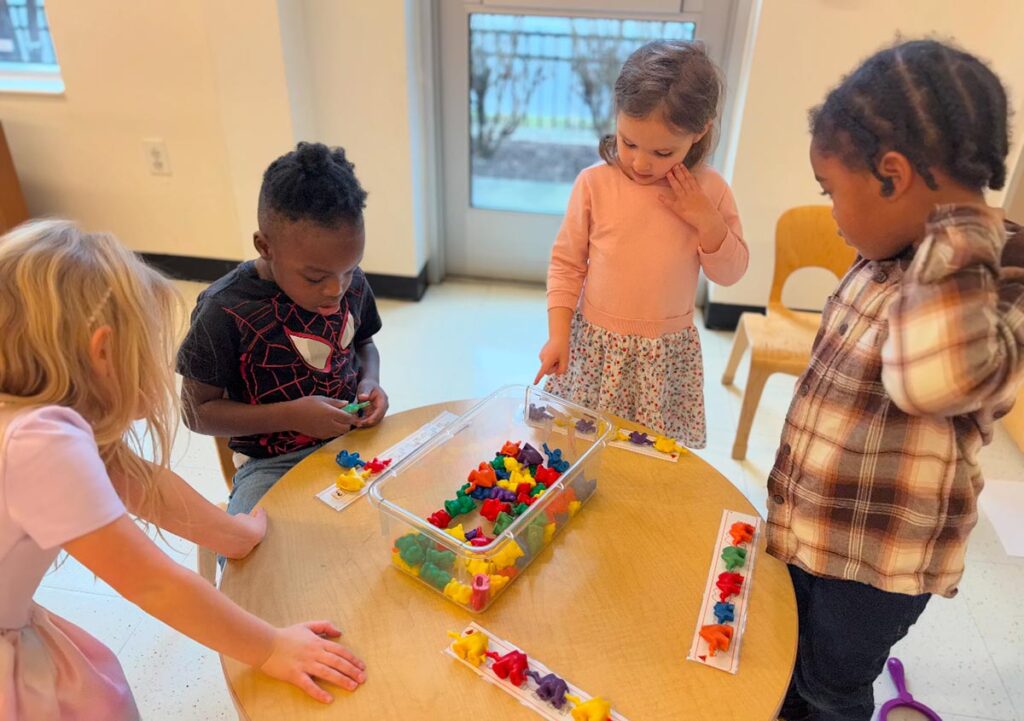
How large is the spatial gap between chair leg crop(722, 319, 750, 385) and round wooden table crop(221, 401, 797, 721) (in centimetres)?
132

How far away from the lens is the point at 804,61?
7.50 feet

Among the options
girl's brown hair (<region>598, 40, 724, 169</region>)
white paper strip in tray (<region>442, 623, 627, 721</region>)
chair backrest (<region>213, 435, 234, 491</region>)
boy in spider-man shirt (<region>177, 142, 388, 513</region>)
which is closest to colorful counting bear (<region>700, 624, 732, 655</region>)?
white paper strip in tray (<region>442, 623, 627, 721</region>)

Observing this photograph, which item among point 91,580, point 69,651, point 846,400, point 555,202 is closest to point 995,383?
point 846,400

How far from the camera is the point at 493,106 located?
281 centimetres

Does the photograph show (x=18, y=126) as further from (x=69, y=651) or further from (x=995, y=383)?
(x=995, y=383)

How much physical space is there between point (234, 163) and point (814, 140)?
2.35 m

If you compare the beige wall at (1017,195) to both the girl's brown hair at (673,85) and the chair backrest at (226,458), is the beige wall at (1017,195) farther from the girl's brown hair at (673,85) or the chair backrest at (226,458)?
the chair backrest at (226,458)

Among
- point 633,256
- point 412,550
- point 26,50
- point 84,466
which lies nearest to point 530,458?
point 412,550

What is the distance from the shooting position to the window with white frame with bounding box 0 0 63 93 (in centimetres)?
275

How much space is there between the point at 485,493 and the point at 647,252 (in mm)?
574

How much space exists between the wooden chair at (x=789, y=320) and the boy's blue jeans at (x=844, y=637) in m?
0.98

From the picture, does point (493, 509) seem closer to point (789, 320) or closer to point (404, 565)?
point (404, 565)

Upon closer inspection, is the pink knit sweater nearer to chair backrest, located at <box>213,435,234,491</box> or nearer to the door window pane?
chair backrest, located at <box>213,435,234,491</box>

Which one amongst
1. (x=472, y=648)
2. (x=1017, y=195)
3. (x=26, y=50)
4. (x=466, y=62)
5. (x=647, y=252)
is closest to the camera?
(x=472, y=648)
